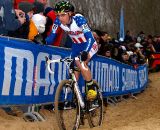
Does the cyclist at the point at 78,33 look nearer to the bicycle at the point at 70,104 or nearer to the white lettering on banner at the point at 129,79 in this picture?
the bicycle at the point at 70,104

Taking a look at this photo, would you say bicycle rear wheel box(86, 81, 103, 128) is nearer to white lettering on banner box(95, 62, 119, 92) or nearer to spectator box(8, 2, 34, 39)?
spectator box(8, 2, 34, 39)

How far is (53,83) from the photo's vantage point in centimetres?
861

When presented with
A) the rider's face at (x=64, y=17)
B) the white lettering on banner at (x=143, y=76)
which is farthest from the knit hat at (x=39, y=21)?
the white lettering on banner at (x=143, y=76)

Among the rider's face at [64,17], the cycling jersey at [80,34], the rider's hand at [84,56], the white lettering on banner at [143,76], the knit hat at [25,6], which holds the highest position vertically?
the knit hat at [25,6]

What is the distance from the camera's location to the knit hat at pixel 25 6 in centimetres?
857

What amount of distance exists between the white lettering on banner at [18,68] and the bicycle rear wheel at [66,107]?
987 mm

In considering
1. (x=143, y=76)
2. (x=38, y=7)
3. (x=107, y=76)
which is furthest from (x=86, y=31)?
(x=143, y=76)

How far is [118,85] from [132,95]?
1.62 meters

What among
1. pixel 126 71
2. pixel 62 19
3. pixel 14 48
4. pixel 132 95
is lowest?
pixel 132 95

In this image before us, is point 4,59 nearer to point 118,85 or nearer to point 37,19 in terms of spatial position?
point 37,19

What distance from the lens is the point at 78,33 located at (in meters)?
7.53

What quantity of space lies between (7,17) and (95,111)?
8.12 ft

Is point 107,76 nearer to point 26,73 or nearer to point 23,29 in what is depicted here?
point 23,29

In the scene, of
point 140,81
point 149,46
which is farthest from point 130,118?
point 149,46
